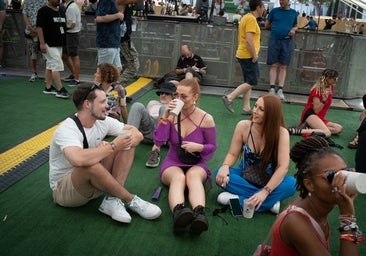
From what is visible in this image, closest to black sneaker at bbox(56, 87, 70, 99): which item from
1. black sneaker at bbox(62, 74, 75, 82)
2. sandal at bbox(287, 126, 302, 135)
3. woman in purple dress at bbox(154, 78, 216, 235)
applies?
black sneaker at bbox(62, 74, 75, 82)

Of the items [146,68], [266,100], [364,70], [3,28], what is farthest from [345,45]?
[3,28]

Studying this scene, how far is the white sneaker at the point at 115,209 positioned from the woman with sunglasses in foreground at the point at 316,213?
1472 mm

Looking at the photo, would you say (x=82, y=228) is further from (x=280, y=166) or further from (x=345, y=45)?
(x=345, y=45)

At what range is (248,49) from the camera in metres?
6.68

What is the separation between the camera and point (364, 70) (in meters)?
8.52

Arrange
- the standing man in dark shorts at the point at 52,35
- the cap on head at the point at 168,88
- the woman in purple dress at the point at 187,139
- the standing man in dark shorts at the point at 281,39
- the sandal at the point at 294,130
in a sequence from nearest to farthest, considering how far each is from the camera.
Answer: the woman in purple dress at the point at 187,139
the cap on head at the point at 168,88
the sandal at the point at 294,130
the standing man in dark shorts at the point at 52,35
the standing man in dark shorts at the point at 281,39

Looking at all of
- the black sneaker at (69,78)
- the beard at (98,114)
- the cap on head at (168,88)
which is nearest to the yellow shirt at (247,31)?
the cap on head at (168,88)

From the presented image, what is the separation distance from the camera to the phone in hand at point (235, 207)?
343 cm

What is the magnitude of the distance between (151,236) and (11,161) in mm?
2057

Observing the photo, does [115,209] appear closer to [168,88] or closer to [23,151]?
[23,151]

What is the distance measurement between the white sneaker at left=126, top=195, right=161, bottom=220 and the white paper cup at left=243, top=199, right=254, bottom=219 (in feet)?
2.36

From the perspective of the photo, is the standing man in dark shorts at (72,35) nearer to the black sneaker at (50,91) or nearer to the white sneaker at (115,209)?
the black sneaker at (50,91)

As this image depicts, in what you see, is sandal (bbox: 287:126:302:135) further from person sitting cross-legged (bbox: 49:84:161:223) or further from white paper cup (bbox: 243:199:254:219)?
person sitting cross-legged (bbox: 49:84:161:223)

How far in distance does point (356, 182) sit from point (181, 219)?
154cm
